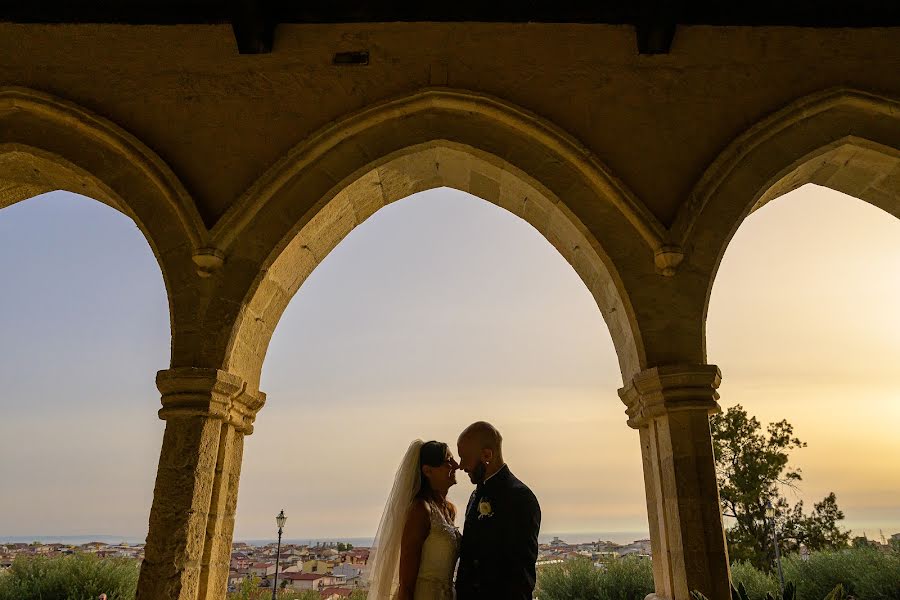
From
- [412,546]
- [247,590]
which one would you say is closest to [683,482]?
[412,546]

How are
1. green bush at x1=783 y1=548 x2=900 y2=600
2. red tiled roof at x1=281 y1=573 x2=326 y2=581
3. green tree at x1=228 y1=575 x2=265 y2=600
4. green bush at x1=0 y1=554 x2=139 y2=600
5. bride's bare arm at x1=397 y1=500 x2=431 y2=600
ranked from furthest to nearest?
green bush at x1=783 y1=548 x2=900 y2=600 < red tiled roof at x1=281 y1=573 x2=326 y2=581 < green bush at x1=0 y1=554 x2=139 y2=600 < green tree at x1=228 y1=575 x2=265 y2=600 < bride's bare arm at x1=397 y1=500 x2=431 y2=600

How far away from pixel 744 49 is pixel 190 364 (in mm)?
3759

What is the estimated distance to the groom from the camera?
2246mm

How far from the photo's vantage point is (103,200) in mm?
3730

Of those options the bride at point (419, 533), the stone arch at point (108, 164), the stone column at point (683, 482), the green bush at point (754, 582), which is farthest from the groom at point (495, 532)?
the green bush at point (754, 582)

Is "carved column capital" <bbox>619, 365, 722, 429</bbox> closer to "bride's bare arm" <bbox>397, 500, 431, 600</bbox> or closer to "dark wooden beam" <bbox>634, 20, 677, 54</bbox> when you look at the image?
"bride's bare arm" <bbox>397, 500, 431, 600</bbox>

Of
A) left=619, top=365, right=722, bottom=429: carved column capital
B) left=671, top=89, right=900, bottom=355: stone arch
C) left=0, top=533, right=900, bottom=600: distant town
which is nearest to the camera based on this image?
left=619, top=365, right=722, bottom=429: carved column capital

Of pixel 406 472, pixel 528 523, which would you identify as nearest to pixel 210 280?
pixel 406 472

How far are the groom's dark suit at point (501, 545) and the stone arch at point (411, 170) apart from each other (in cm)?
115

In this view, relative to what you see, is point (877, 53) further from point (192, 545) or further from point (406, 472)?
point (192, 545)

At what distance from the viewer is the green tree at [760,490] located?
1005 cm

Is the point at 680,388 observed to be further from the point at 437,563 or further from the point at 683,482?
the point at 437,563

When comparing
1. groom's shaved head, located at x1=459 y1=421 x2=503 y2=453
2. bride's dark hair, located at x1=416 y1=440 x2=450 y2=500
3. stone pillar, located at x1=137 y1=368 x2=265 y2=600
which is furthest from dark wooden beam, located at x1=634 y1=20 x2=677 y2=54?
stone pillar, located at x1=137 y1=368 x2=265 y2=600

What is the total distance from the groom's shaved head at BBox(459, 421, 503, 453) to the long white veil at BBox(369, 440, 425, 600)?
24 centimetres
